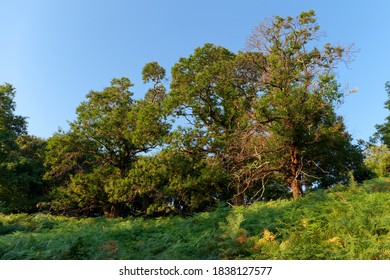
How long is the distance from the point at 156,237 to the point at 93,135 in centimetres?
1676

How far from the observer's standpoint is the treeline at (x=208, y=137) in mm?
17672

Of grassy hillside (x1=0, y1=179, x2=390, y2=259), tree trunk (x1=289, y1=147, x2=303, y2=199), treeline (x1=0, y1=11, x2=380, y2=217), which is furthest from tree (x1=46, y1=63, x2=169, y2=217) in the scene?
grassy hillside (x1=0, y1=179, x2=390, y2=259)

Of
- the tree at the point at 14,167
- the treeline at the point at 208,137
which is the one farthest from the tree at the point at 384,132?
the tree at the point at 14,167

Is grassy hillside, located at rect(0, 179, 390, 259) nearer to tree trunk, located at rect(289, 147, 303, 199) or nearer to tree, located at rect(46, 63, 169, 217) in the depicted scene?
tree trunk, located at rect(289, 147, 303, 199)

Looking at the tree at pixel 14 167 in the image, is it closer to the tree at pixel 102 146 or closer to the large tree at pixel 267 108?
the tree at pixel 102 146

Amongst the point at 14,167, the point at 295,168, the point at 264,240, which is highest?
the point at 14,167

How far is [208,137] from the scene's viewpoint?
21.7 meters

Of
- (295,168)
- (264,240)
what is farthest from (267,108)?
(264,240)

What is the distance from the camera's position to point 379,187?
41.7ft

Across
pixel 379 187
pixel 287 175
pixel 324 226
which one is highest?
pixel 287 175

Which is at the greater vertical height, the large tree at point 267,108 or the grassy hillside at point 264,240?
the large tree at point 267,108

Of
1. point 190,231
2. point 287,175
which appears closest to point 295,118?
point 287,175

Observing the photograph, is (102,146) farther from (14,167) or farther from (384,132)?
(384,132)
